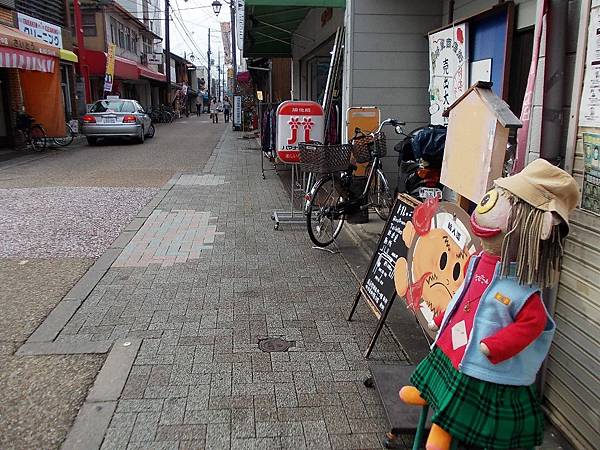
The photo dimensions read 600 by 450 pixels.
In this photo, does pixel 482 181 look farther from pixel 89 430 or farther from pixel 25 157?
pixel 25 157

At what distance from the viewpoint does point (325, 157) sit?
5.83 meters

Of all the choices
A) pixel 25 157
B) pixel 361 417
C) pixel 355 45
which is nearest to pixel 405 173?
pixel 355 45

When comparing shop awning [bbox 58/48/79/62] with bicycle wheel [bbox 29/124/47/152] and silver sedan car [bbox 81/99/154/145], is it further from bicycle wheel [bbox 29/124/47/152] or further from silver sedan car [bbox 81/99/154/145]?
bicycle wheel [bbox 29/124/47/152]

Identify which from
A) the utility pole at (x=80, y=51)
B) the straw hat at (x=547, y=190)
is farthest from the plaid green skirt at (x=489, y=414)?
the utility pole at (x=80, y=51)

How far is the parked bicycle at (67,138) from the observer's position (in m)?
17.0

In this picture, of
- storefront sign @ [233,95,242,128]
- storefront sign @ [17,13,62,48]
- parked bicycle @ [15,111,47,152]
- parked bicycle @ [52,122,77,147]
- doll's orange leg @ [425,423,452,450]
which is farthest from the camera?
storefront sign @ [233,95,242,128]

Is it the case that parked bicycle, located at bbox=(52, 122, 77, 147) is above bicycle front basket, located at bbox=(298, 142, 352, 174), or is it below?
below

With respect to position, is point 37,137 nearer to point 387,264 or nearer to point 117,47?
point 387,264

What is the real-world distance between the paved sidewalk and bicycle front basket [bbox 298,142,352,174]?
95 centimetres

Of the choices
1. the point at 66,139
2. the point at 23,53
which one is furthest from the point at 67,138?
the point at 23,53

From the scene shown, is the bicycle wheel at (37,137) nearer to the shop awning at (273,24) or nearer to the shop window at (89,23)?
the shop awning at (273,24)

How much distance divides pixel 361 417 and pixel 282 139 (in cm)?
526

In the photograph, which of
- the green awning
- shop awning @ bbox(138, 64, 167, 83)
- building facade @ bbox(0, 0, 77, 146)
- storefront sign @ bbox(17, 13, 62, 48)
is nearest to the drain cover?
the green awning

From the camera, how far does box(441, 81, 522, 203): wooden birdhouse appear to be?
2.52 m
